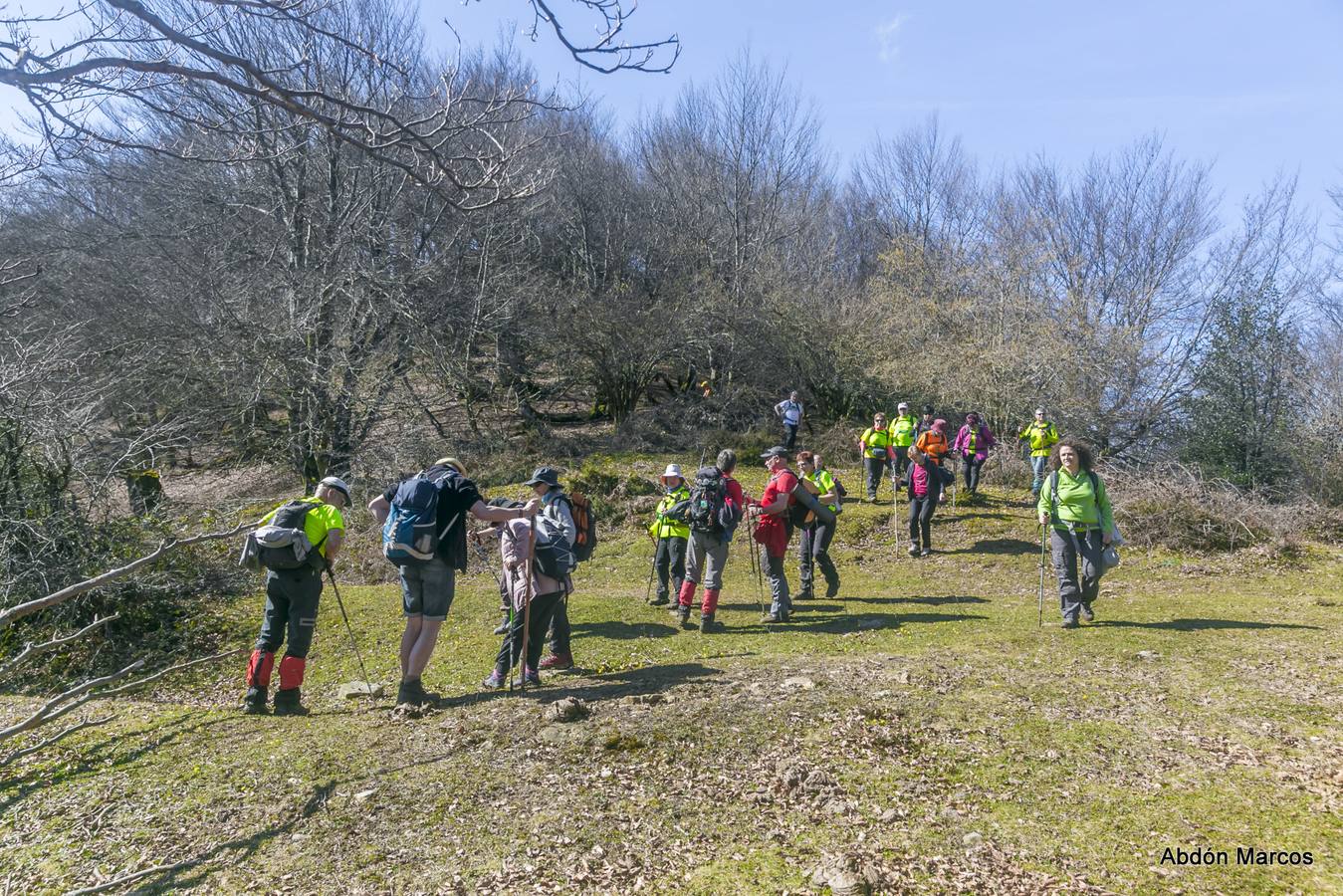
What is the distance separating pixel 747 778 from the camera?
4730 millimetres

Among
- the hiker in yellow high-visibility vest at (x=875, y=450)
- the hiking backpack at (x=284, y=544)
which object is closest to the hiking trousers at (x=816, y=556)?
the hiker in yellow high-visibility vest at (x=875, y=450)

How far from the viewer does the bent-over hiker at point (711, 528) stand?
333 inches

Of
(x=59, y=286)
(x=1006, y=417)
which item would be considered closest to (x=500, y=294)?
(x=59, y=286)

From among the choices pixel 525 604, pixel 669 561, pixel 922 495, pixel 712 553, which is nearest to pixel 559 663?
pixel 525 604

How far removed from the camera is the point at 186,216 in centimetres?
2019

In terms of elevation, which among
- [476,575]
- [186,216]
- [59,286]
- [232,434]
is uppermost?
[186,216]

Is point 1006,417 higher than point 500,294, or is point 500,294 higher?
point 500,294

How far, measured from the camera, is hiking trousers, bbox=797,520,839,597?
10367 millimetres

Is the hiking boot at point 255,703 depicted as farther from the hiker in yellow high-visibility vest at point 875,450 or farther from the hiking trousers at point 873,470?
the hiking trousers at point 873,470

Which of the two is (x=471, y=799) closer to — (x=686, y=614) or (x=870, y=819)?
(x=870, y=819)

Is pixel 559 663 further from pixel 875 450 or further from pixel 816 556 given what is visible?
pixel 875 450

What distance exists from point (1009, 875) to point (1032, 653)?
379 centimetres

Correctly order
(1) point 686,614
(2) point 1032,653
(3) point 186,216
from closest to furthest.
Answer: (2) point 1032,653 → (1) point 686,614 → (3) point 186,216

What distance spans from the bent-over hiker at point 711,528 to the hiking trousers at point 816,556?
186 centimetres
